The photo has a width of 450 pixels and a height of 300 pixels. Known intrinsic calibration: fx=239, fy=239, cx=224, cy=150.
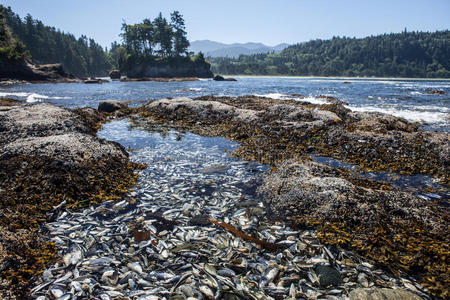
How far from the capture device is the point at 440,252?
4.28 metres

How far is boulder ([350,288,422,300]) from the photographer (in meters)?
3.51

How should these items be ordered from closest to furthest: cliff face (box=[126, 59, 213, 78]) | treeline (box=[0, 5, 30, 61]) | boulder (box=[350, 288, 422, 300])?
boulder (box=[350, 288, 422, 300]) → treeline (box=[0, 5, 30, 61]) → cliff face (box=[126, 59, 213, 78])

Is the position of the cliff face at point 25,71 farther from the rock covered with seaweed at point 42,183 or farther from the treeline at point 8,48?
the rock covered with seaweed at point 42,183

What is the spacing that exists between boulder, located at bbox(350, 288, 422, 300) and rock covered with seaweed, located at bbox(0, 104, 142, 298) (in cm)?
509

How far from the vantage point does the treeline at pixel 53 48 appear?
113625 millimetres

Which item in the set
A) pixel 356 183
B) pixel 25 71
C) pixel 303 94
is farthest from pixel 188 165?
pixel 25 71

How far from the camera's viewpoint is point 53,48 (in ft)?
409

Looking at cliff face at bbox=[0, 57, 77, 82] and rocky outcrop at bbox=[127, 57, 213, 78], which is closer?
cliff face at bbox=[0, 57, 77, 82]

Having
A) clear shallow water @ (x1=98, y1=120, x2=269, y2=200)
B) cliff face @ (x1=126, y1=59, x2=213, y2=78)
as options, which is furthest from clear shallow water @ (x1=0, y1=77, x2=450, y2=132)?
cliff face @ (x1=126, y1=59, x2=213, y2=78)

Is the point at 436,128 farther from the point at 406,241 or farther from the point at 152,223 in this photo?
the point at 152,223

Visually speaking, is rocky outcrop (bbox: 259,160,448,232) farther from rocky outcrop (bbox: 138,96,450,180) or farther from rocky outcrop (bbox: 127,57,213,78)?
rocky outcrop (bbox: 127,57,213,78)

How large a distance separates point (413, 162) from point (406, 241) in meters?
5.59

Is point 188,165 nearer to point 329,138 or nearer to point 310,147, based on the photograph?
point 310,147

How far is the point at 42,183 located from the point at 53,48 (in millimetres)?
155181
